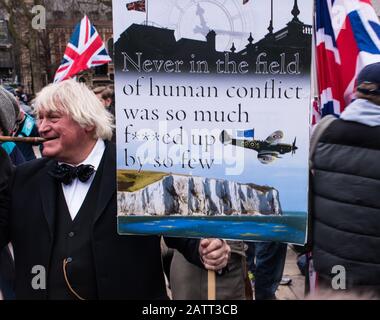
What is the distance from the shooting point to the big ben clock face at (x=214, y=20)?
1764 mm

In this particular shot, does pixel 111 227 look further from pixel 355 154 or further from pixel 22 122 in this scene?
pixel 22 122

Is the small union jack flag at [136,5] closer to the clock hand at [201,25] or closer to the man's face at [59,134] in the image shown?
the clock hand at [201,25]

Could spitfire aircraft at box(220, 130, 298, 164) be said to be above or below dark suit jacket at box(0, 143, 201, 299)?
above

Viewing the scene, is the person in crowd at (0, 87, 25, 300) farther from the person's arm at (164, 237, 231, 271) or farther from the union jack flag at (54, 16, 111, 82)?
the union jack flag at (54, 16, 111, 82)

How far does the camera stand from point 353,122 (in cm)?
244

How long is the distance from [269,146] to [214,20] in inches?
19.8

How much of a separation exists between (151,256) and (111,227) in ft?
0.75

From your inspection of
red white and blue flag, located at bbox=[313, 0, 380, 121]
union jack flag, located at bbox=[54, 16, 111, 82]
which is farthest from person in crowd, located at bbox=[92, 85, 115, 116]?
red white and blue flag, located at bbox=[313, 0, 380, 121]

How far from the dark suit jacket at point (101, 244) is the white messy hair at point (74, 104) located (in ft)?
0.61

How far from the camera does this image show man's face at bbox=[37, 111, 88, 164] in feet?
7.13

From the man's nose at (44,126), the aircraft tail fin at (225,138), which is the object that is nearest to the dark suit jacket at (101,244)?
the man's nose at (44,126)

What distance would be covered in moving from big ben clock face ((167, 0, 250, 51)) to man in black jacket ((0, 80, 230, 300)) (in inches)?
26.8

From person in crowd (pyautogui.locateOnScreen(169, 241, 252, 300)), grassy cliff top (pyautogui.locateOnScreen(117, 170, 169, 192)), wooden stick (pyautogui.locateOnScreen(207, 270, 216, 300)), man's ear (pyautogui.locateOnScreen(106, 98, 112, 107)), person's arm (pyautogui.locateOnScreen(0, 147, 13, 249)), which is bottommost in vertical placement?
person in crowd (pyautogui.locateOnScreen(169, 241, 252, 300))

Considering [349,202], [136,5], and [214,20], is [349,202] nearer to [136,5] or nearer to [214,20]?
[214,20]
